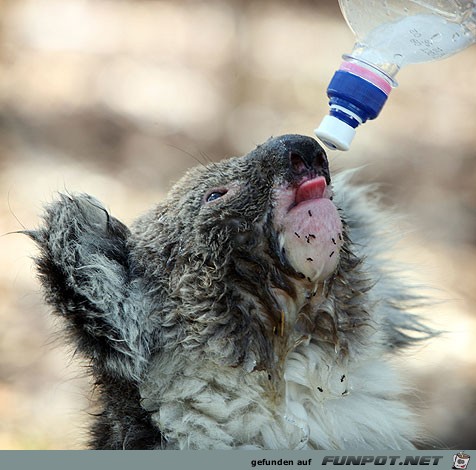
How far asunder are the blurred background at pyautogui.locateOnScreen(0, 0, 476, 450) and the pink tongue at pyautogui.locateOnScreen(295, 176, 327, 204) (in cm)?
248

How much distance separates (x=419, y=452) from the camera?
2301 millimetres

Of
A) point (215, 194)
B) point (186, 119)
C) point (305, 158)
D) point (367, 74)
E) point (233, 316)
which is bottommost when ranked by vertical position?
point (186, 119)

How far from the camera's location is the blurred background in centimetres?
464

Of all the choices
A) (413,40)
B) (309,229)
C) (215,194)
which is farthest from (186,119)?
(309,229)

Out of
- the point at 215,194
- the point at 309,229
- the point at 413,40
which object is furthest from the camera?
the point at 413,40

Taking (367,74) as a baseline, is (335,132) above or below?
below

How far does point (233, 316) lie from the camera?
7.38ft

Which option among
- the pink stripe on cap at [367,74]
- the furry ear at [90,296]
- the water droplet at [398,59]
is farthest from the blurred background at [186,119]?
the pink stripe on cap at [367,74]

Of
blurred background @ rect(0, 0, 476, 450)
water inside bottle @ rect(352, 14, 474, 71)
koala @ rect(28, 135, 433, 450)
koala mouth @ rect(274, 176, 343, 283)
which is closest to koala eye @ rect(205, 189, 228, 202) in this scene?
koala @ rect(28, 135, 433, 450)

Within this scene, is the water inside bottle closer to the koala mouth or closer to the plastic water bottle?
the plastic water bottle

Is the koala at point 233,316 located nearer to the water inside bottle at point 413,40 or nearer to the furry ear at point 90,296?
the furry ear at point 90,296

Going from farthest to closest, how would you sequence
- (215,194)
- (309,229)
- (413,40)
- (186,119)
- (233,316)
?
(186,119) < (413,40) < (215,194) < (233,316) < (309,229)

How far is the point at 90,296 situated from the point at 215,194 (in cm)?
42

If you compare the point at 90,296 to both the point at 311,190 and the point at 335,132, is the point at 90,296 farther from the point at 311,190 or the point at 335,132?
the point at 335,132
